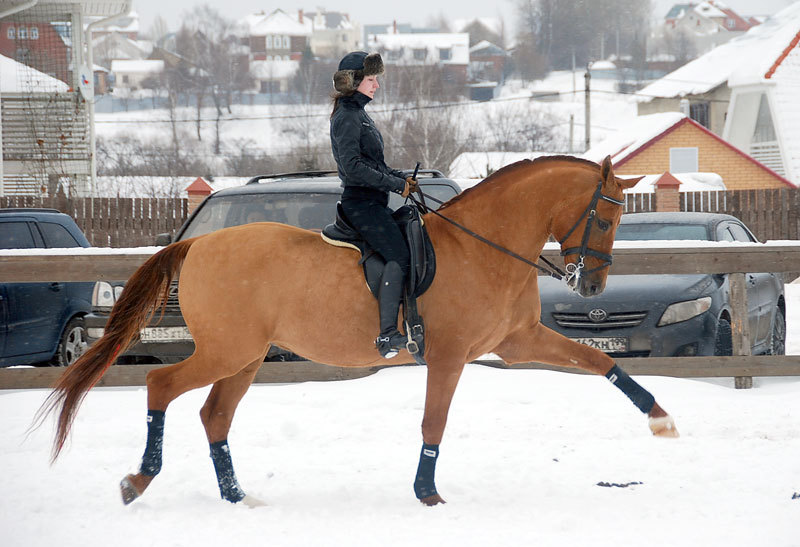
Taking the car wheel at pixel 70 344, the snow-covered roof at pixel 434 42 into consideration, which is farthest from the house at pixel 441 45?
the car wheel at pixel 70 344

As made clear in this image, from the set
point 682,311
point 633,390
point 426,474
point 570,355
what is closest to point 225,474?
point 426,474

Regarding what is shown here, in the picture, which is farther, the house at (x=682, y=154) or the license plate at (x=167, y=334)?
the house at (x=682, y=154)

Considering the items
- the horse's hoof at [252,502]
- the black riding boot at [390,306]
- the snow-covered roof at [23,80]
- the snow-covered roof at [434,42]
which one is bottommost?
the horse's hoof at [252,502]

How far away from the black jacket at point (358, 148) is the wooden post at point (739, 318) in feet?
14.3

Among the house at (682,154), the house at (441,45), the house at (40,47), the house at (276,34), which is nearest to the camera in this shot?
the house at (40,47)

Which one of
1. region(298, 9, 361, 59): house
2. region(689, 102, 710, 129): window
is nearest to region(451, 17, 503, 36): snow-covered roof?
region(298, 9, 361, 59): house

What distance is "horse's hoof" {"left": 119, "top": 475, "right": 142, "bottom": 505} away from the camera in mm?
4957

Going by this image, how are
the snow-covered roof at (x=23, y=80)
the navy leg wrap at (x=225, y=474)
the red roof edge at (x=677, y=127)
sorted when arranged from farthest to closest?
1. the red roof edge at (x=677, y=127)
2. the snow-covered roof at (x=23, y=80)
3. the navy leg wrap at (x=225, y=474)

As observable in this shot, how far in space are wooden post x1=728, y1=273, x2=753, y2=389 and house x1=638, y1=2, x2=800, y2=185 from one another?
2914 cm

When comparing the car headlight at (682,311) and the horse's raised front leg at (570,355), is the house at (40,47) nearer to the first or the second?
the car headlight at (682,311)

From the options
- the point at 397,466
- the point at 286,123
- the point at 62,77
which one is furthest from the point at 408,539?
the point at 286,123

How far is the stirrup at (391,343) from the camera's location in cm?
491

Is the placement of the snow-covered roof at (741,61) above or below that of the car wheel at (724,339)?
above

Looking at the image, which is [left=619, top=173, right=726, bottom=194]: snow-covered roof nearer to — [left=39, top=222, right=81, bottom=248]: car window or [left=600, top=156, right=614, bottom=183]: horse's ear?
[left=39, top=222, right=81, bottom=248]: car window
